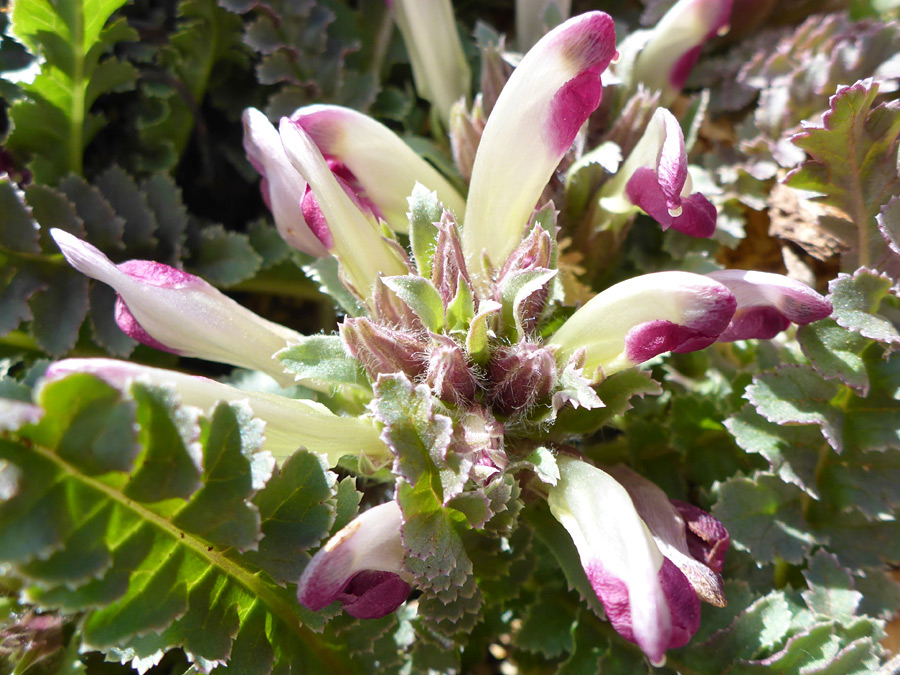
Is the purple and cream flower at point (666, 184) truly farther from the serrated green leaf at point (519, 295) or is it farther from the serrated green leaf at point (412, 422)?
the serrated green leaf at point (412, 422)

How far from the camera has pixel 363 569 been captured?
0.76m

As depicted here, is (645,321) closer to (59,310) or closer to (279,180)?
(279,180)

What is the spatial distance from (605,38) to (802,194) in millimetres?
589

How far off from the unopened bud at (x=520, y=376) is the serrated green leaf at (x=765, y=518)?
1.19 ft

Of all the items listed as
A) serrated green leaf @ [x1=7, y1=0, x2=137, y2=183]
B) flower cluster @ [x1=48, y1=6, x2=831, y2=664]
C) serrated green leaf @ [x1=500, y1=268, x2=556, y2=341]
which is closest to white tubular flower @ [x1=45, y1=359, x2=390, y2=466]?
flower cluster @ [x1=48, y1=6, x2=831, y2=664]

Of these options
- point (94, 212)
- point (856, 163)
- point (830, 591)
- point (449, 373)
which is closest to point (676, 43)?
point (856, 163)

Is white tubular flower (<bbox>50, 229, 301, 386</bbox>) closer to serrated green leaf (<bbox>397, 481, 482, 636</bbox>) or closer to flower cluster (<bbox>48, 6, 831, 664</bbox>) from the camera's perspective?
flower cluster (<bbox>48, 6, 831, 664</bbox>)

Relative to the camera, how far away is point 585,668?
100 cm

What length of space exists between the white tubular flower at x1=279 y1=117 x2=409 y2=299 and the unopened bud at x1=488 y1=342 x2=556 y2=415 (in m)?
0.19

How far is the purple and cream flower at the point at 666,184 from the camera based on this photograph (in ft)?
2.60

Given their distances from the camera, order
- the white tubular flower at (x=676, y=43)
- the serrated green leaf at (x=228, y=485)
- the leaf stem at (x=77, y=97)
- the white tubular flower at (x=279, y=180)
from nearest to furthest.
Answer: the serrated green leaf at (x=228, y=485) → the white tubular flower at (x=279, y=180) → the leaf stem at (x=77, y=97) → the white tubular flower at (x=676, y=43)

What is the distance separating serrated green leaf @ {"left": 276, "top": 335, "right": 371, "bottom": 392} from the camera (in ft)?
2.74

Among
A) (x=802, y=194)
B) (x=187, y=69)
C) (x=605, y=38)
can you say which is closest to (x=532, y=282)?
(x=605, y=38)

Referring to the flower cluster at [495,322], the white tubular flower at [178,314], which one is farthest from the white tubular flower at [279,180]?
the white tubular flower at [178,314]
